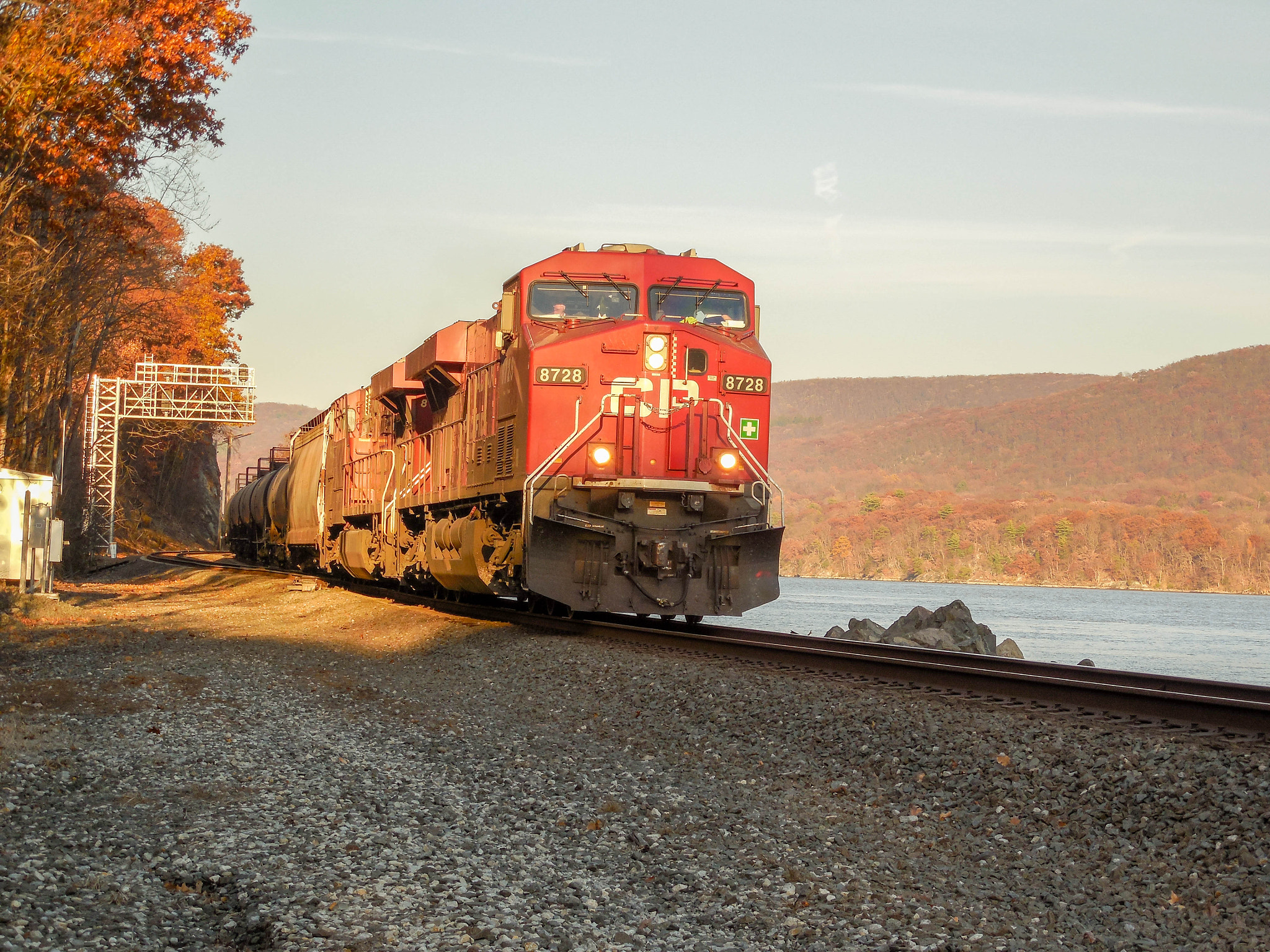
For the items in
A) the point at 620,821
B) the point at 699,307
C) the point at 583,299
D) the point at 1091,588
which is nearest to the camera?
the point at 620,821

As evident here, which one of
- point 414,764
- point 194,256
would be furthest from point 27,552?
point 194,256

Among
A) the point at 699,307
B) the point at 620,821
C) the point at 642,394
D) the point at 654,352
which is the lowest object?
the point at 620,821

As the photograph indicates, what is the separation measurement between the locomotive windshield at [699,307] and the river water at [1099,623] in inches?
289

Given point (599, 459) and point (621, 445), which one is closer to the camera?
point (599, 459)

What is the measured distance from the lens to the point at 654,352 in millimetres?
12906

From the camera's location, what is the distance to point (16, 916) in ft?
12.8

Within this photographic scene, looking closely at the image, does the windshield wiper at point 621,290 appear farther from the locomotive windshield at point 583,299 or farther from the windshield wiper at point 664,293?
the windshield wiper at point 664,293

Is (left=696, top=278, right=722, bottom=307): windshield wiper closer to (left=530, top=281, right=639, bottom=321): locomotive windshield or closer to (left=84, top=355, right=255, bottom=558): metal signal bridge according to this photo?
(left=530, top=281, right=639, bottom=321): locomotive windshield

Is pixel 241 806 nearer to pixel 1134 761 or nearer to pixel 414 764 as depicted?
pixel 414 764

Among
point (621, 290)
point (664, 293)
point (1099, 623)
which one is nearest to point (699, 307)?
point (664, 293)

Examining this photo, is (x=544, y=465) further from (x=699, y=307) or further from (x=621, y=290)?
(x=699, y=307)

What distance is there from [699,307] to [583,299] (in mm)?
1407

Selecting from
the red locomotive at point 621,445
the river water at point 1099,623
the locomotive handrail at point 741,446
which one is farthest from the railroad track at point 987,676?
the river water at point 1099,623

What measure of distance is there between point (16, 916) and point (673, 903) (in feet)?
7.78
